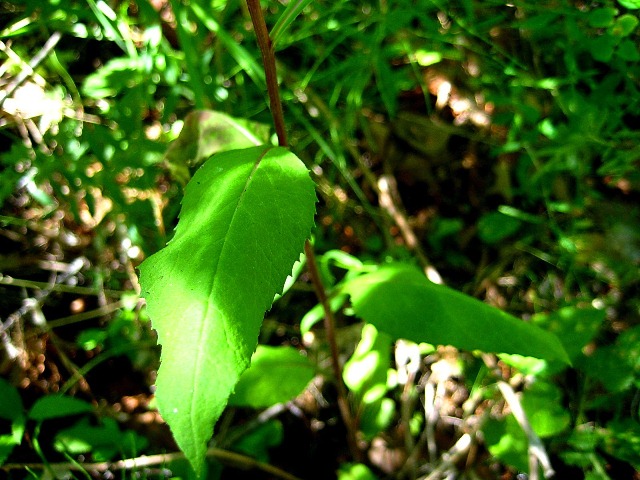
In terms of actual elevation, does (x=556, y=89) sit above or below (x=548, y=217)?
above

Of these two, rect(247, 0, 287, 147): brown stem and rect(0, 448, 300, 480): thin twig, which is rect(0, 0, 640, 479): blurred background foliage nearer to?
rect(0, 448, 300, 480): thin twig

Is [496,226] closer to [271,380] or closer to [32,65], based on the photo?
[271,380]

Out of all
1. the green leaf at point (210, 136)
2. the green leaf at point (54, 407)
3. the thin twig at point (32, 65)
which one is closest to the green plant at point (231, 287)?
the green leaf at point (210, 136)

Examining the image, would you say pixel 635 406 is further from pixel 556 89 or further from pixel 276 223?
pixel 276 223

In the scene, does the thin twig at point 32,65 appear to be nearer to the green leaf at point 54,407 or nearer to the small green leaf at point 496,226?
the green leaf at point 54,407

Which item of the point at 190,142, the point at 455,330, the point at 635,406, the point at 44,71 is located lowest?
the point at 635,406

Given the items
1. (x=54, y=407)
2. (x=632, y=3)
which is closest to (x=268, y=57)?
(x=632, y=3)

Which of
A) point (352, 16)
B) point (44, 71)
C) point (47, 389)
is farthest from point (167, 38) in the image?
point (47, 389)
